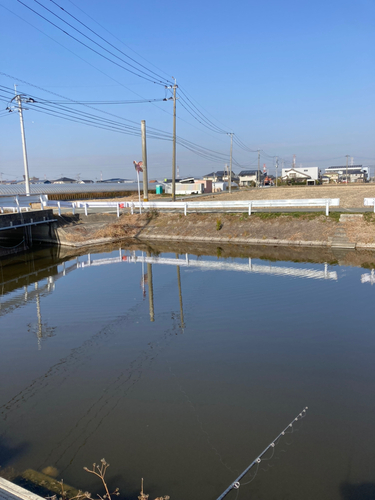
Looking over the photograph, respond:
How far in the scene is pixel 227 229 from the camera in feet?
77.2

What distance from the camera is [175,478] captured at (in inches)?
183

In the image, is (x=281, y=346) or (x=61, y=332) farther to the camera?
(x=61, y=332)

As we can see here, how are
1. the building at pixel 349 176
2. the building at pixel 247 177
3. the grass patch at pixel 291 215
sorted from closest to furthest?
the grass patch at pixel 291 215 < the building at pixel 349 176 < the building at pixel 247 177

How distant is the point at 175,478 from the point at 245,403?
1.86 m

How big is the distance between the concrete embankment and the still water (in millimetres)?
7862

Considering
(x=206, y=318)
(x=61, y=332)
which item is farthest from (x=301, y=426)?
(x=61, y=332)

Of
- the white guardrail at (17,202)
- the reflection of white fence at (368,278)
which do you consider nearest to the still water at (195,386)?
the reflection of white fence at (368,278)

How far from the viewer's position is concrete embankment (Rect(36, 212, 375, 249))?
20.4 m

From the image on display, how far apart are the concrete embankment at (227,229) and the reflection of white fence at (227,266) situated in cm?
482

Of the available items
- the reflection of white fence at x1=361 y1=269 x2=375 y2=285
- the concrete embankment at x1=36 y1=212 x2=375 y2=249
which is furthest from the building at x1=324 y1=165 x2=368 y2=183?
the reflection of white fence at x1=361 y1=269 x2=375 y2=285

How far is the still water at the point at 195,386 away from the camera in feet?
15.6

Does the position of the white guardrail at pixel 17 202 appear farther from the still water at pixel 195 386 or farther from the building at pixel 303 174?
the building at pixel 303 174

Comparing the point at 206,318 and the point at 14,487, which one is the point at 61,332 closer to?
the point at 206,318

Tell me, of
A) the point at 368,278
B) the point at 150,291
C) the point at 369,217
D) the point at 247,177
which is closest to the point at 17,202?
the point at 150,291
